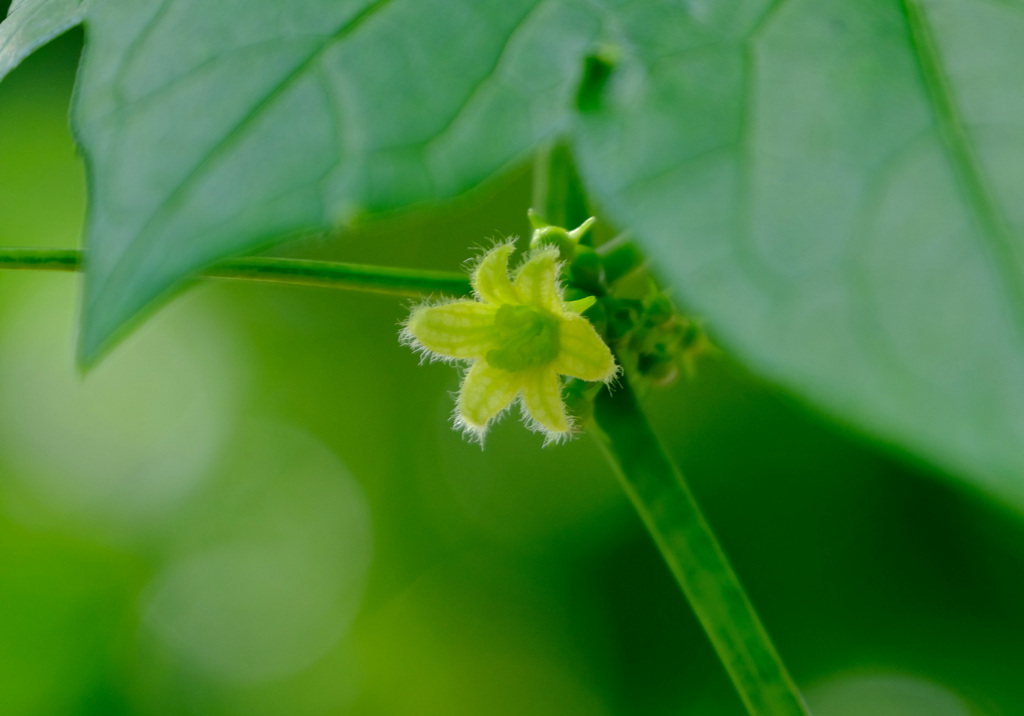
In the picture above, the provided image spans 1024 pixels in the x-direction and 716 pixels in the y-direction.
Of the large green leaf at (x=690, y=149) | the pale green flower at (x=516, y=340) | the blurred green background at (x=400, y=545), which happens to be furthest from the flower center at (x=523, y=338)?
the blurred green background at (x=400, y=545)

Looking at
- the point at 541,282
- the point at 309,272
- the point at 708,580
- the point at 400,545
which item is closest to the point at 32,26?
the point at 309,272

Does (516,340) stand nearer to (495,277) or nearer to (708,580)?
(495,277)

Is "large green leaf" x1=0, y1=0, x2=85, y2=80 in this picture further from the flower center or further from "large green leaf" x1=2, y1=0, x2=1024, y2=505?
the flower center

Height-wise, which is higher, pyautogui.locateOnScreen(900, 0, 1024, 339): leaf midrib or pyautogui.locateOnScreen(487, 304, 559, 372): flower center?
pyautogui.locateOnScreen(487, 304, 559, 372): flower center

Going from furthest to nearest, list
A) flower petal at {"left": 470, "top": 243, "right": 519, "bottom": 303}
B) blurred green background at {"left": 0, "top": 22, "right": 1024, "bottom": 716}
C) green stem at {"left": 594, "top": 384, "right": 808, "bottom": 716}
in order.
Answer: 1. blurred green background at {"left": 0, "top": 22, "right": 1024, "bottom": 716}
2. flower petal at {"left": 470, "top": 243, "right": 519, "bottom": 303}
3. green stem at {"left": 594, "top": 384, "right": 808, "bottom": 716}

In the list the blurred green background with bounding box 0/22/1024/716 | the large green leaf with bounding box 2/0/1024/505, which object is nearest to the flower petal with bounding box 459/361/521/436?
the large green leaf with bounding box 2/0/1024/505

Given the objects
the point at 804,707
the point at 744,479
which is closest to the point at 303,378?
the point at 744,479

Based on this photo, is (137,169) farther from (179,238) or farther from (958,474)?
(958,474)
